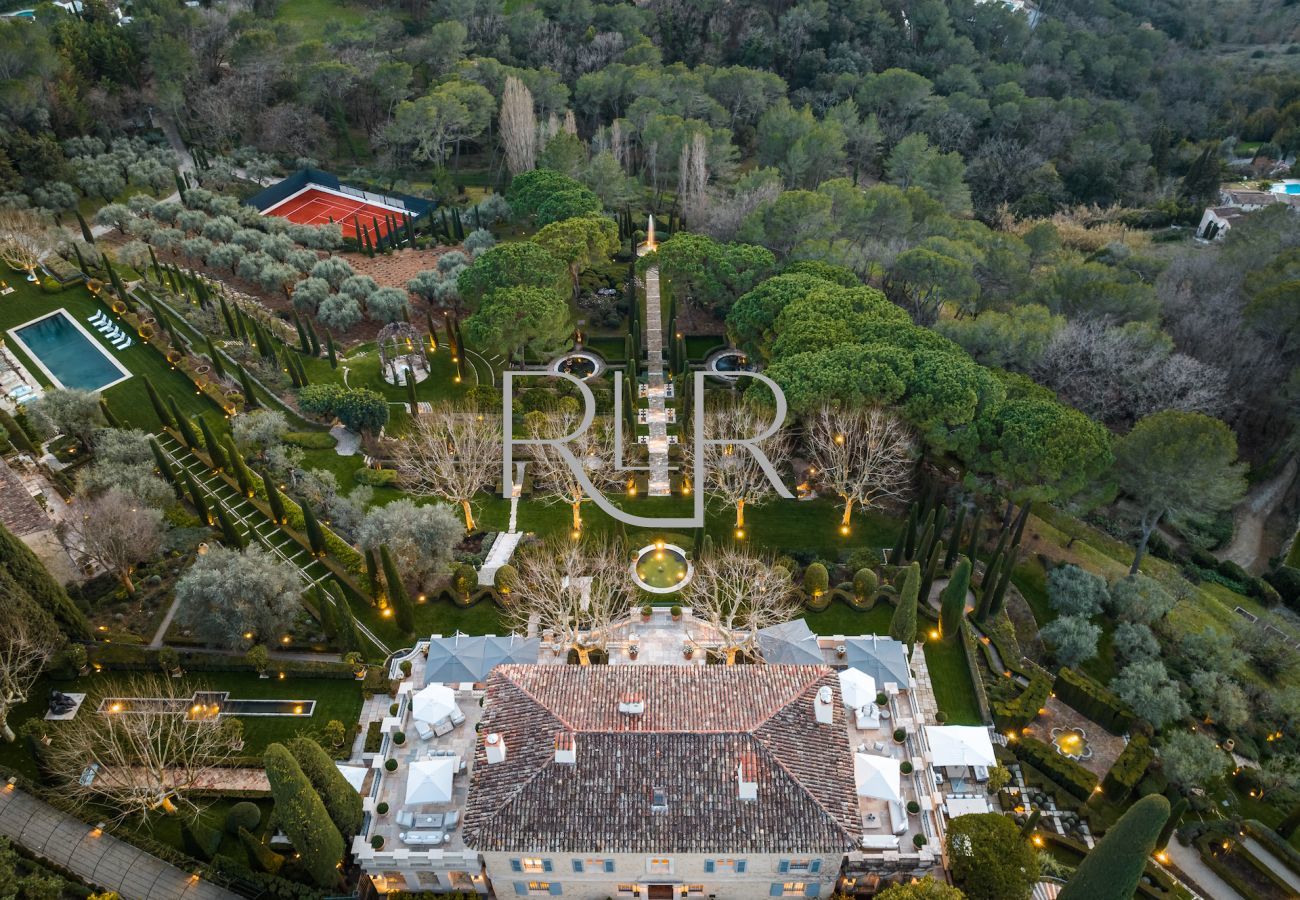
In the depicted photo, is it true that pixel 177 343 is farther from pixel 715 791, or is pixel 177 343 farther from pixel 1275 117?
pixel 1275 117

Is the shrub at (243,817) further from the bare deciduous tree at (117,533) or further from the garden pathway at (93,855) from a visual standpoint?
the bare deciduous tree at (117,533)

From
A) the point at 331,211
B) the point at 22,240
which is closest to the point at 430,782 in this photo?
the point at 22,240

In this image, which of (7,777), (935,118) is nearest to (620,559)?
(7,777)

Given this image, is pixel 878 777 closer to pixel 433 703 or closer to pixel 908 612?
pixel 908 612

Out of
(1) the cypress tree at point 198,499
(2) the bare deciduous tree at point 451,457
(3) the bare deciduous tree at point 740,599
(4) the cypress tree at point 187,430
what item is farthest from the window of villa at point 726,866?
(4) the cypress tree at point 187,430

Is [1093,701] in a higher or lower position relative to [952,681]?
lower
